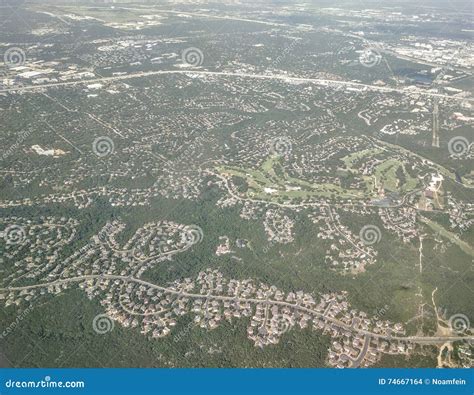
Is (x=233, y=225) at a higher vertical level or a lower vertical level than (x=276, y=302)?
lower

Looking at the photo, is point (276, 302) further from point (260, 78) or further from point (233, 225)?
point (260, 78)

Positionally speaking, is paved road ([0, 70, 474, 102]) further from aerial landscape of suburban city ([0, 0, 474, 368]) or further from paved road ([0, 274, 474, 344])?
paved road ([0, 274, 474, 344])

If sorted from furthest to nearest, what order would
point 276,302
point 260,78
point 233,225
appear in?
point 260,78, point 233,225, point 276,302

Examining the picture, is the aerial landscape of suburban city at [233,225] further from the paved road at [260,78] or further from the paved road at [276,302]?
the paved road at [260,78]

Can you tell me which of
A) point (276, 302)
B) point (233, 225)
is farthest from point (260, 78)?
point (276, 302)

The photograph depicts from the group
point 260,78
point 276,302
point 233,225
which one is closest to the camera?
point 276,302

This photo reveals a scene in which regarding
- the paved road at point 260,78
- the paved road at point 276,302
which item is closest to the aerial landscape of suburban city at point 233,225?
the paved road at point 276,302

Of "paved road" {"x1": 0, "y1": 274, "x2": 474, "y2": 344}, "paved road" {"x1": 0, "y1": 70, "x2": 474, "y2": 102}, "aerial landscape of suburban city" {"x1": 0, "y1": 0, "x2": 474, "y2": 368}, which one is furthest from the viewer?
"paved road" {"x1": 0, "y1": 70, "x2": 474, "y2": 102}

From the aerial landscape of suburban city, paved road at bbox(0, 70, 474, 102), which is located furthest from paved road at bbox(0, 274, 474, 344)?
paved road at bbox(0, 70, 474, 102)

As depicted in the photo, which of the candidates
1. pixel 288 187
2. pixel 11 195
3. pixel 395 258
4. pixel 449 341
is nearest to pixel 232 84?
pixel 288 187
